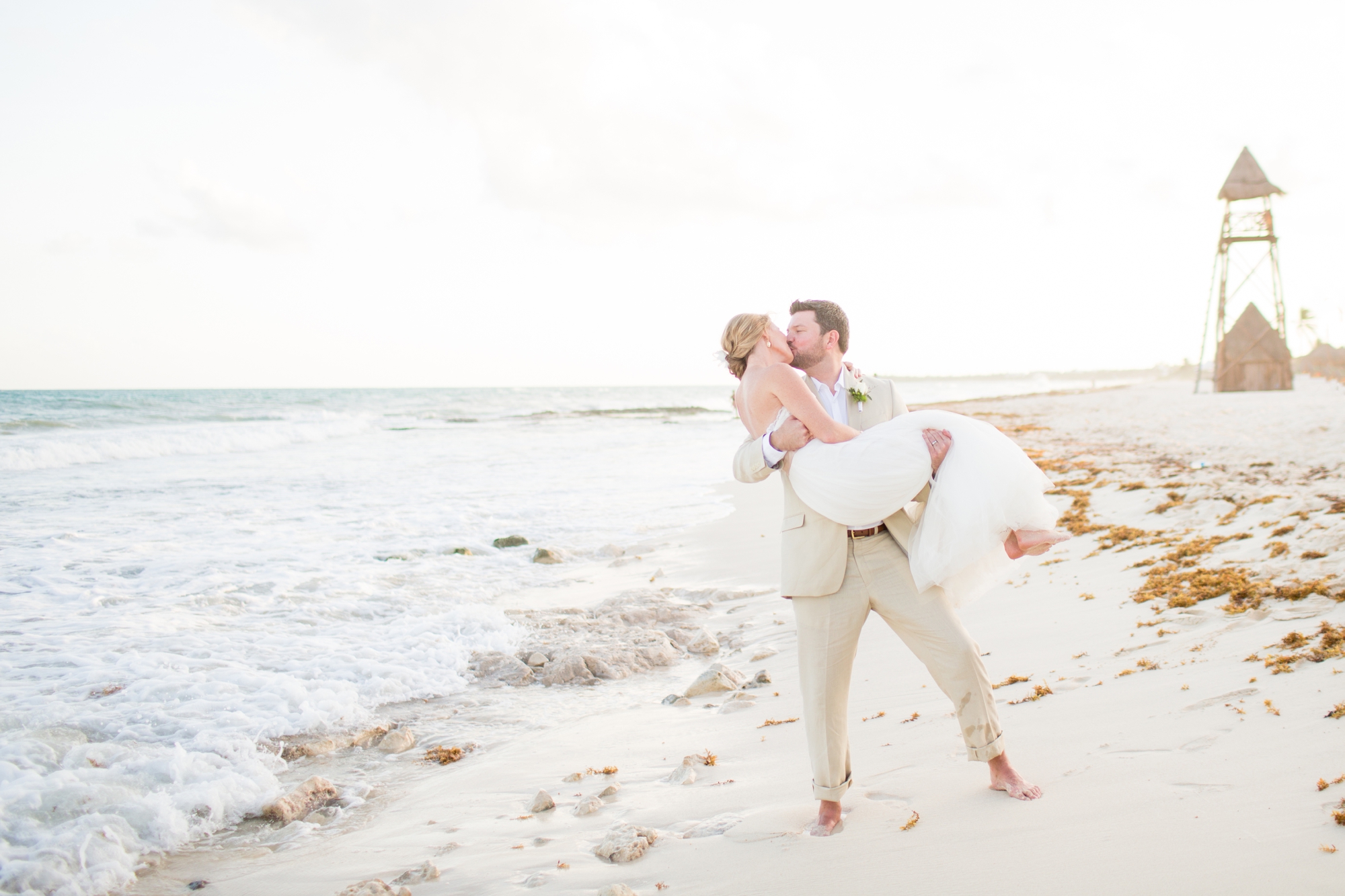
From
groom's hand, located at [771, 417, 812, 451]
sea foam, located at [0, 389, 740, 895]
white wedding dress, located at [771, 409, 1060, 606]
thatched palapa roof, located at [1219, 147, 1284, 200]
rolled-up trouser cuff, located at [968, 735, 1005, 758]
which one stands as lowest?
sea foam, located at [0, 389, 740, 895]

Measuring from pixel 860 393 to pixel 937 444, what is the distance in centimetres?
36

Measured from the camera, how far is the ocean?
12.2 feet

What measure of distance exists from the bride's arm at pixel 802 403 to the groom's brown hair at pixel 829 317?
0.31 metres

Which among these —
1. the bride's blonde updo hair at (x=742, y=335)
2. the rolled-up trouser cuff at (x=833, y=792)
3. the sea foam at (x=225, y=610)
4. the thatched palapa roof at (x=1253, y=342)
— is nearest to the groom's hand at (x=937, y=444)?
the bride's blonde updo hair at (x=742, y=335)

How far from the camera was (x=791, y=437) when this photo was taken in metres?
2.92

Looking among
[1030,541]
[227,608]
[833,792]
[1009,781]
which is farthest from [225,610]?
[1030,541]

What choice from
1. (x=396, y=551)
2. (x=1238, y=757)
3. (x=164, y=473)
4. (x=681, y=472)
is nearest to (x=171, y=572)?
(x=396, y=551)

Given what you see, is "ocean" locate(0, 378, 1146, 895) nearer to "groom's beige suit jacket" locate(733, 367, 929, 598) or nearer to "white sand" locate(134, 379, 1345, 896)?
"white sand" locate(134, 379, 1345, 896)

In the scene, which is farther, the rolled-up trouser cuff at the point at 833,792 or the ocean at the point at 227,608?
the ocean at the point at 227,608

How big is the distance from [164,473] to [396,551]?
1267 cm

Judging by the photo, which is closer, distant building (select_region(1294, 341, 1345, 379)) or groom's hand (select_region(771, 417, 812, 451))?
groom's hand (select_region(771, 417, 812, 451))

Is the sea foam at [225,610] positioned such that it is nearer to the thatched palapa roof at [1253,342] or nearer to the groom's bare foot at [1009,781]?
the groom's bare foot at [1009,781]

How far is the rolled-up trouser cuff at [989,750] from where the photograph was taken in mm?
2912

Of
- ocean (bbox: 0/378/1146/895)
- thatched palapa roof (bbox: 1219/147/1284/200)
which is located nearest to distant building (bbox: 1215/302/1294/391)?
thatched palapa roof (bbox: 1219/147/1284/200)
